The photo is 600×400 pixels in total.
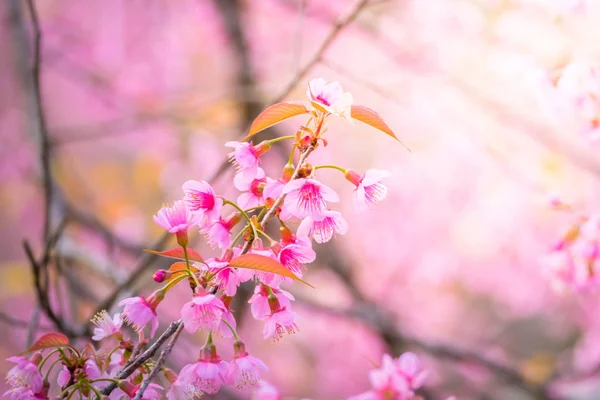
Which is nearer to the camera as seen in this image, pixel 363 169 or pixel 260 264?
pixel 260 264

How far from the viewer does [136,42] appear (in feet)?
12.3

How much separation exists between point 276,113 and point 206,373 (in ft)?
1.01

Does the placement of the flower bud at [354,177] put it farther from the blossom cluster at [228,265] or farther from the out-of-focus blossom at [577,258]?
the out-of-focus blossom at [577,258]

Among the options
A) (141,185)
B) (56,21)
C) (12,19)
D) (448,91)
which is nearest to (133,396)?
(12,19)

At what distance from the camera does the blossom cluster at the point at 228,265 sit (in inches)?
24.1

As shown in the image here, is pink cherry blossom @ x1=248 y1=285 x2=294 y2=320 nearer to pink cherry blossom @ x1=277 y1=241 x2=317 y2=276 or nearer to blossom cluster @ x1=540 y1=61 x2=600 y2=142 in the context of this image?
pink cherry blossom @ x1=277 y1=241 x2=317 y2=276

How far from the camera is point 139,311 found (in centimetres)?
63

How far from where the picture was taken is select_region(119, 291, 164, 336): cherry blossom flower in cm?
63

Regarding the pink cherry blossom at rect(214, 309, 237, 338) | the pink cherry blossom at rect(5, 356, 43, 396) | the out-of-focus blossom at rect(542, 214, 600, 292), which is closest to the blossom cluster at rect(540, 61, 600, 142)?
the out-of-focus blossom at rect(542, 214, 600, 292)

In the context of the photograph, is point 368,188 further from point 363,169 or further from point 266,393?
point 363,169

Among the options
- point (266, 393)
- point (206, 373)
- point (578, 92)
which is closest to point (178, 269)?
point (206, 373)

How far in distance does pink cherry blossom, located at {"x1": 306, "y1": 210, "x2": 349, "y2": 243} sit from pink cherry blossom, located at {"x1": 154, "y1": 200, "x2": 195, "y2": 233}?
0.47 feet

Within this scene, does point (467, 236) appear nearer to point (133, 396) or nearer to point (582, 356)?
point (582, 356)

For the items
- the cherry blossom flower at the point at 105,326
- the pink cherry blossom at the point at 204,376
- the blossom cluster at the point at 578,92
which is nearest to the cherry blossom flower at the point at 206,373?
the pink cherry blossom at the point at 204,376
